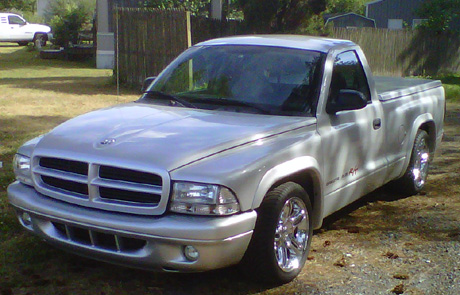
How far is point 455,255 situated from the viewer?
17.5 feet

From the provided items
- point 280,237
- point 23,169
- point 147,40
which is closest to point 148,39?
point 147,40

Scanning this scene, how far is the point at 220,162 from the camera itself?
13.8ft

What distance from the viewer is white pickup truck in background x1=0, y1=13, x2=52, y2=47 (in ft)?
115

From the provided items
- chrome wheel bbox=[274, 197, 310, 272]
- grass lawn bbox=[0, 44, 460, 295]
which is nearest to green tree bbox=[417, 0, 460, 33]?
grass lawn bbox=[0, 44, 460, 295]

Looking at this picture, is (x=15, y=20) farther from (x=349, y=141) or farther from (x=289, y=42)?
(x=349, y=141)

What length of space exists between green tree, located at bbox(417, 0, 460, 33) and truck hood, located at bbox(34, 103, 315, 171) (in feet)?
68.0

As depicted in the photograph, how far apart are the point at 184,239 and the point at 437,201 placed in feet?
13.0

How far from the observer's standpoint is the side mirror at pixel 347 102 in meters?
5.29

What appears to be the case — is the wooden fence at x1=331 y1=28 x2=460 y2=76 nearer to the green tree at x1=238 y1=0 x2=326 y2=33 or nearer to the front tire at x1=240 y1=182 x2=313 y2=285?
the green tree at x1=238 y1=0 x2=326 y2=33

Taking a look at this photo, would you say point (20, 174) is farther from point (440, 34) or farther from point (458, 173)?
point (440, 34)

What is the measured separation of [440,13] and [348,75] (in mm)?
19796

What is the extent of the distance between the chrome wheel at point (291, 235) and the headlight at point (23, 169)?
5.78 ft

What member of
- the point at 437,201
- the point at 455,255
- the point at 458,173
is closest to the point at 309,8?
the point at 458,173

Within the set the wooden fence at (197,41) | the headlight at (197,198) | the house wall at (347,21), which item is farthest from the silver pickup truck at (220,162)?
the house wall at (347,21)
